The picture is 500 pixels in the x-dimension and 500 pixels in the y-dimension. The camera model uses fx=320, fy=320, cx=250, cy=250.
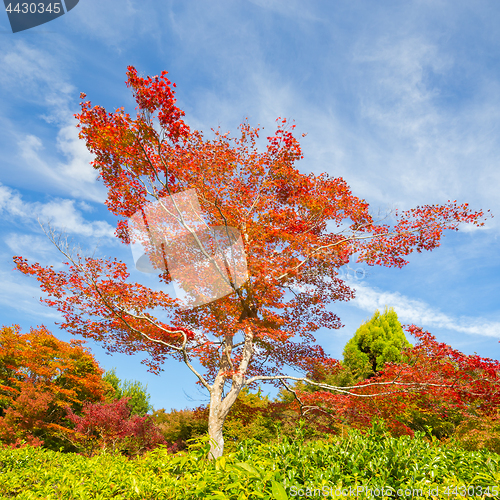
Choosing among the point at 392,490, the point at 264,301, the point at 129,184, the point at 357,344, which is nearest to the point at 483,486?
the point at 392,490

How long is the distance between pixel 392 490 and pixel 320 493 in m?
0.55

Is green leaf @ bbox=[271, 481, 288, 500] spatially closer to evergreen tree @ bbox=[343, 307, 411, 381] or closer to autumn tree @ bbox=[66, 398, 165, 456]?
autumn tree @ bbox=[66, 398, 165, 456]

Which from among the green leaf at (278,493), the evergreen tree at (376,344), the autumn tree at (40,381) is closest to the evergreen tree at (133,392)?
the autumn tree at (40,381)

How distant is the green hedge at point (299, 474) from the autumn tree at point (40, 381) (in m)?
15.0

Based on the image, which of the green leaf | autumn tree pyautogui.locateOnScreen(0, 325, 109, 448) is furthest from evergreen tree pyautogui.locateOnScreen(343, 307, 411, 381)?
the green leaf

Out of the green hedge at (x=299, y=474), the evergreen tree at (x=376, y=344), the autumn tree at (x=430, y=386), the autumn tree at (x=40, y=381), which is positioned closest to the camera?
the green hedge at (x=299, y=474)

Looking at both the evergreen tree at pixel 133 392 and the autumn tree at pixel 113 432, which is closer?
the autumn tree at pixel 113 432

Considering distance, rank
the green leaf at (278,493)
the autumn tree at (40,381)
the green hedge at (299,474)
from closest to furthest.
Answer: the green leaf at (278,493) → the green hedge at (299,474) → the autumn tree at (40,381)

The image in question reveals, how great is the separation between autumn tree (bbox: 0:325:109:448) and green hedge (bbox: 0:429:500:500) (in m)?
15.0

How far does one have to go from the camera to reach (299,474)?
2.41 meters

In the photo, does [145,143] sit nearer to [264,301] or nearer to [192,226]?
[192,226]

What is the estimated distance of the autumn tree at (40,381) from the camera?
15.3 meters

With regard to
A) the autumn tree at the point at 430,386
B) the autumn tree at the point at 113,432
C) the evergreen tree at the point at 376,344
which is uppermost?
the evergreen tree at the point at 376,344

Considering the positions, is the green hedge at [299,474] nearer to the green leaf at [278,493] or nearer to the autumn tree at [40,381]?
the green leaf at [278,493]
